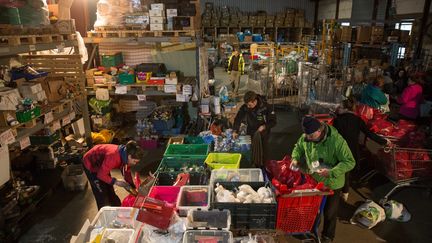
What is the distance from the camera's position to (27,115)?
4.76 metres

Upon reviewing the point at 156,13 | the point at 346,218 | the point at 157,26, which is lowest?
the point at 346,218

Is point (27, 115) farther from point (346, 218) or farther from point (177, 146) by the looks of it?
point (346, 218)

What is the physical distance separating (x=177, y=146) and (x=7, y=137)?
8.70 feet

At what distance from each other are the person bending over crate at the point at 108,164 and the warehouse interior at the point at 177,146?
2 cm

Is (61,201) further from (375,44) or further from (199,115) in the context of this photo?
(375,44)

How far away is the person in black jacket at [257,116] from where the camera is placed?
5.79m

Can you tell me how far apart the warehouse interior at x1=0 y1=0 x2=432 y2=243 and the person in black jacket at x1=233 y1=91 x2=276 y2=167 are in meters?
0.03

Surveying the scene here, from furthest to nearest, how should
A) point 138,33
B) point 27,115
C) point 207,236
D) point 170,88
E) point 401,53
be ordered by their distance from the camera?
point 401,53 → point 170,88 → point 138,33 → point 27,115 → point 207,236

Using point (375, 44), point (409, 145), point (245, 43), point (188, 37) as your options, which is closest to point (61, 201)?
point (188, 37)

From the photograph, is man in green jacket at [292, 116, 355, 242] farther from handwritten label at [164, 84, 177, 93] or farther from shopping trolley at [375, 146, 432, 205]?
handwritten label at [164, 84, 177, 93]

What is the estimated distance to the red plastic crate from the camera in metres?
3.56

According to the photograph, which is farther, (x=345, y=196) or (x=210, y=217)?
(x=345, y=196)

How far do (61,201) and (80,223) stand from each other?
2.90 feet

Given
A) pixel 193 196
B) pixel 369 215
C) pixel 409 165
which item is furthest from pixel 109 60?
pixel 409 165
